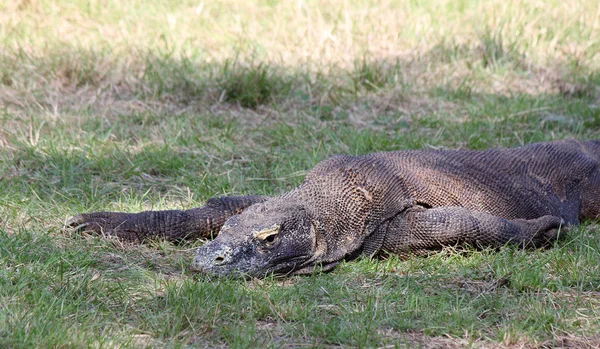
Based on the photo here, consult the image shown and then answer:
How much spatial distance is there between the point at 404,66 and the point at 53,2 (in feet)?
10.7

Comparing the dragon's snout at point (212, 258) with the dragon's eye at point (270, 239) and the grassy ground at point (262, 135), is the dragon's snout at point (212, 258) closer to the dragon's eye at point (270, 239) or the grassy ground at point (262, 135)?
the grassy ground at point (262, 135)

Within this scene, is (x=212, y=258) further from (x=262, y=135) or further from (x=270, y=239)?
(x=262, y=135)

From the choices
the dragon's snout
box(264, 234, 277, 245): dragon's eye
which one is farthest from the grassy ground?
box(264, 234, 277, 245): dragon's eye

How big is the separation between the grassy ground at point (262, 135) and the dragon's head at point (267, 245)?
3.2 inches

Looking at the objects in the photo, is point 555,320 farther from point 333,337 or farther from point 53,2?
point 53,2

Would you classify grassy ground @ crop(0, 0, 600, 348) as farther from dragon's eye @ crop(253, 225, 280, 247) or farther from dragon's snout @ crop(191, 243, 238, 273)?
dragon's eye @ crop(253, 225, 280, 247)

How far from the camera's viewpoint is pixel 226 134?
6094 millimetres

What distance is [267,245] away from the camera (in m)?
3.93

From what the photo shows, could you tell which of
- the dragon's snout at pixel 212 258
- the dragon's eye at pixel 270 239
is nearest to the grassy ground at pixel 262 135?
the dragon's snout at pixel 212 258

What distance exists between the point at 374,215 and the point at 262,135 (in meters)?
2.06

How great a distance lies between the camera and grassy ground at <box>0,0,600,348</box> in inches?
135

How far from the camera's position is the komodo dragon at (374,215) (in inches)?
156

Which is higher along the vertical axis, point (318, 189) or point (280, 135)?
point (318, 189)

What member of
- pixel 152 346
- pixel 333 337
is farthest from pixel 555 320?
pixel 152 346
